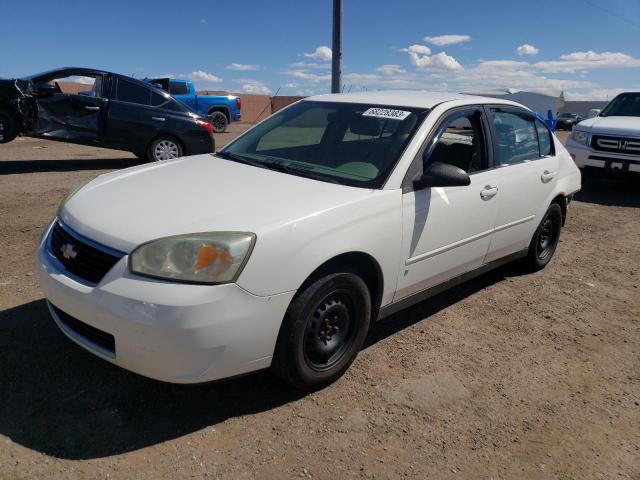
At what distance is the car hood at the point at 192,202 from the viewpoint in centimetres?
252

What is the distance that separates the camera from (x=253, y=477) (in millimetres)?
2328

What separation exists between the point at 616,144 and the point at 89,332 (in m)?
8.99

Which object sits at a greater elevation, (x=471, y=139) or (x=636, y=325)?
(x=471, y=139)

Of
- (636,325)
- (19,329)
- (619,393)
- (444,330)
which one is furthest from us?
(636,325)

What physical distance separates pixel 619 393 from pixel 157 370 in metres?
2.68

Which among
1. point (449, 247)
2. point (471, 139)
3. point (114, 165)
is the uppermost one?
point (471, 139)

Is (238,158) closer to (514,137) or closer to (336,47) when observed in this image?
(514,137)

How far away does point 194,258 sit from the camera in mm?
2381

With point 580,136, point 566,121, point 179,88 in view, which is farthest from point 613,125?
point 566,121

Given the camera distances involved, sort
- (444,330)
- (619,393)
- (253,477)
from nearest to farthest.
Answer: (253,477) → (619,393) → (444,330)

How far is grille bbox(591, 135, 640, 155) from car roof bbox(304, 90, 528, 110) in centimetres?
550

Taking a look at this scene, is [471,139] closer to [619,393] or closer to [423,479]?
[619,393]

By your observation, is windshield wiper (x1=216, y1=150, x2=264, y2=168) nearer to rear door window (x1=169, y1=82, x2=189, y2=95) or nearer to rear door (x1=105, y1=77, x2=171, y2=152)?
rear door (x1=105, y1=77, x2=171, y2=152)

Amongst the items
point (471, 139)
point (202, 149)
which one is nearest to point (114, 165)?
point (202, 149)
